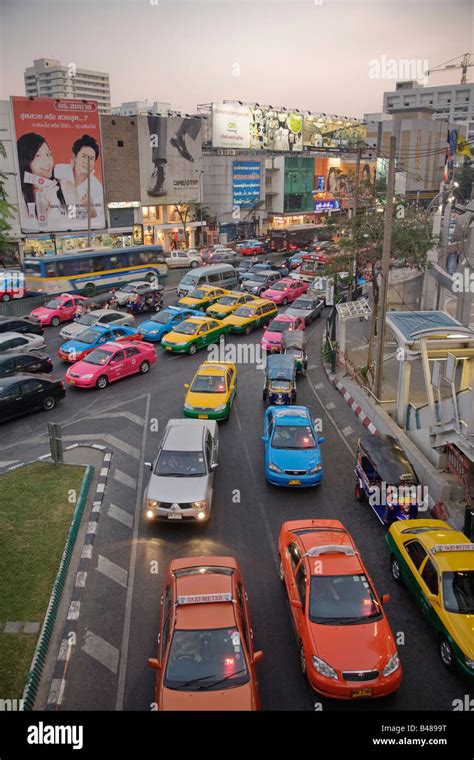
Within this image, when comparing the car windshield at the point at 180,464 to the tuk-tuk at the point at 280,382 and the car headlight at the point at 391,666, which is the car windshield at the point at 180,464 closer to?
the car headlight at the point at 391,666

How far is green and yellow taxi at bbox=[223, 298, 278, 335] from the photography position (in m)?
32.6

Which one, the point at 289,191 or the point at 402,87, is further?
the point at 402,87

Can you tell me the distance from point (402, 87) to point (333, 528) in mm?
191585

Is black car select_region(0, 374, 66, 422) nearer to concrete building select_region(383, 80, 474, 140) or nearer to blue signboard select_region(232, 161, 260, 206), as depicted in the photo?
blue signboard select_region(232, 161, 260, 206)

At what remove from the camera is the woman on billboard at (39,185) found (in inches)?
2009

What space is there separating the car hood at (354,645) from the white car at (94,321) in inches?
857

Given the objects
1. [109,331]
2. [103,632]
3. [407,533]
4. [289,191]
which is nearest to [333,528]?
[407,533]

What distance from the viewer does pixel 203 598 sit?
9812mm

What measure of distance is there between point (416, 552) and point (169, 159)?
198ft

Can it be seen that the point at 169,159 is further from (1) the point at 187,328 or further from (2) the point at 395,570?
(2) the point at 395,570

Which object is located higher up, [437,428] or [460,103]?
[460,103]

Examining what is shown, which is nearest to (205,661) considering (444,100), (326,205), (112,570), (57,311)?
(112,570)
